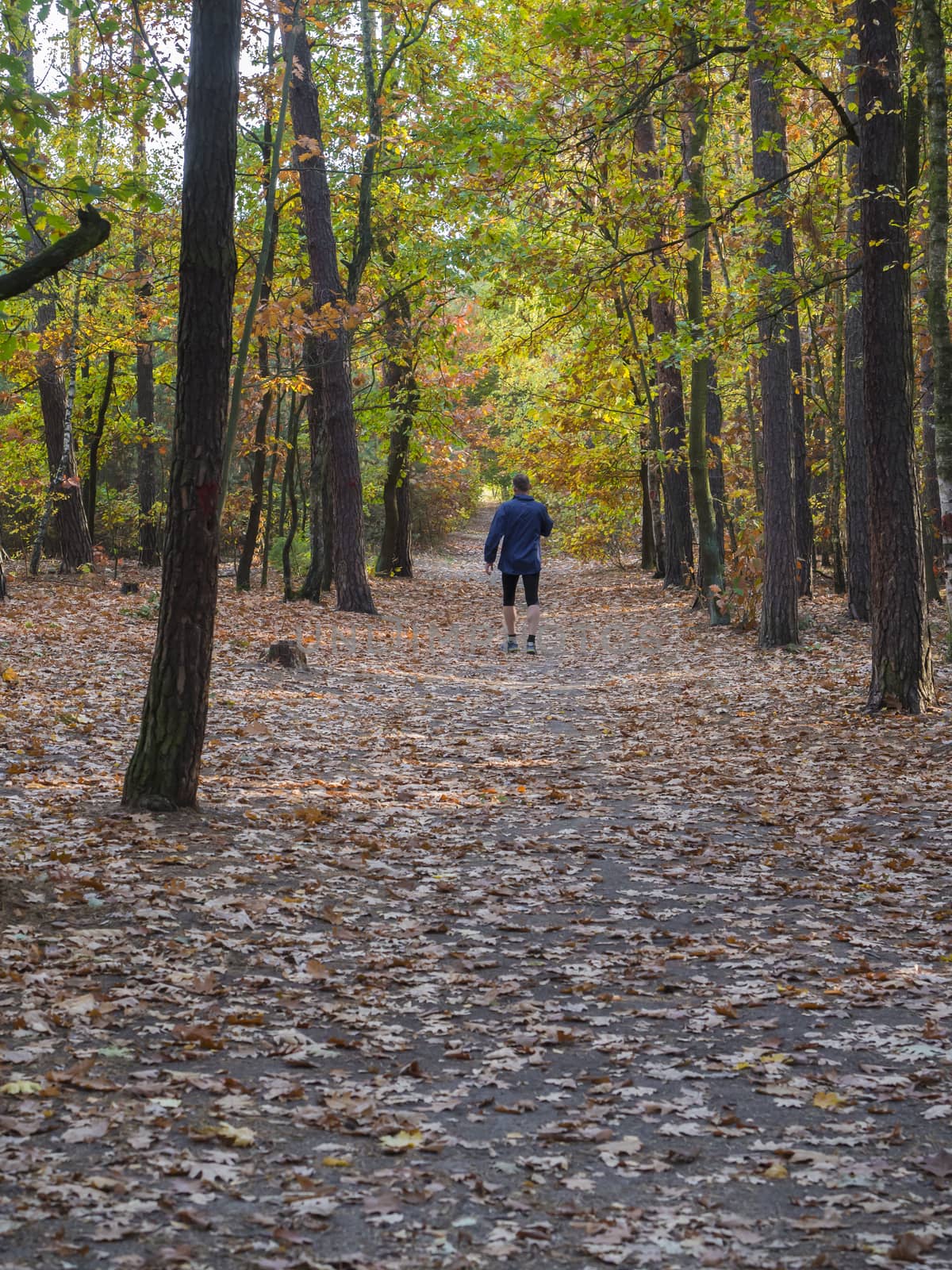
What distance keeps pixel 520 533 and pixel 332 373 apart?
6.04 meters

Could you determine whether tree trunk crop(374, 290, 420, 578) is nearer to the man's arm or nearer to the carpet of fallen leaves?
the man's arm

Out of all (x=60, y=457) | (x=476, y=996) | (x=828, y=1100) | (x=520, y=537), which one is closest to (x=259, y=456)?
(x=60, y=457)

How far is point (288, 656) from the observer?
1359 cm

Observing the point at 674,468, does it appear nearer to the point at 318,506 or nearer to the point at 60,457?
the point at 318,506

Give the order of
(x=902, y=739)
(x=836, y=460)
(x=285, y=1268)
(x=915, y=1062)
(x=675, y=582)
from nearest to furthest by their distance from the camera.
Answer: (x=285, y=1268)
(x=915, y=1062)
(x=902, y=739)
(x=836, y=460)
(x=675, y=582)

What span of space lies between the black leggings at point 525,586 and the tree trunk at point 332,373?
4.64m

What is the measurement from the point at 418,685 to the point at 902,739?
237 inches

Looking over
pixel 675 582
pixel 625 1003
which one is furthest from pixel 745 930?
pixel 675 582

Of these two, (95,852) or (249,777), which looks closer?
(95,852)

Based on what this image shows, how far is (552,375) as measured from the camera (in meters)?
47.2

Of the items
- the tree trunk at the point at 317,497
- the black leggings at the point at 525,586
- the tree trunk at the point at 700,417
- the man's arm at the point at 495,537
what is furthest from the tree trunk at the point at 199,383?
the tree trunk at the point at 317,497

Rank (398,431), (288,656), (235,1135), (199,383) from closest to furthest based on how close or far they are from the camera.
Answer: (235,1135), (199,383), (288,656), (398,431)

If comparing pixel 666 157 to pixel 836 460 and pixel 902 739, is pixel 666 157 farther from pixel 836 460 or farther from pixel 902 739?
pixel 836 460

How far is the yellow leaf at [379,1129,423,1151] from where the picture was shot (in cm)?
392
